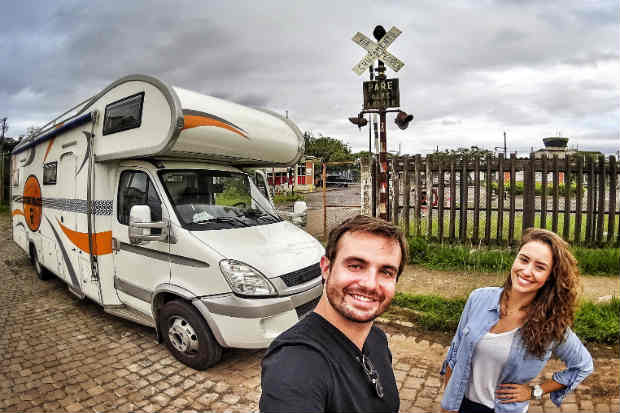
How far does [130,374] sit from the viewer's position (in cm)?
388

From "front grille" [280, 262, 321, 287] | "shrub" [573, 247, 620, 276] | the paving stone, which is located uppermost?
"front grille" [280, 262, 321, 287]

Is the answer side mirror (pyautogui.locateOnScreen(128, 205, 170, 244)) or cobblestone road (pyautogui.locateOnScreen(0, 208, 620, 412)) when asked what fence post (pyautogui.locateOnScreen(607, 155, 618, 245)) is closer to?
cobblestone road (pyautogui.locateOnScreen(0, 208, 620, 412))

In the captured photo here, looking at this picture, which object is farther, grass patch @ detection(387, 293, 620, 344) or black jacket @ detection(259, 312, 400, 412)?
grass patch @ detection(387, 293, 620, 344)

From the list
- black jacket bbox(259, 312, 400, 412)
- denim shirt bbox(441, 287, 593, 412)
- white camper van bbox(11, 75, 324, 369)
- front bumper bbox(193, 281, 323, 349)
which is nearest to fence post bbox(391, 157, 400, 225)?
white camper van bbox(11, 75, 324, 369)

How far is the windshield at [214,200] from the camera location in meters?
4.13

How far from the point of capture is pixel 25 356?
4.31 metres

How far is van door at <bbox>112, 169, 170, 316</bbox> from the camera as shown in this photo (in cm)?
412

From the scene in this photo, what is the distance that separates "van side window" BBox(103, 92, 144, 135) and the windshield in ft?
2.33

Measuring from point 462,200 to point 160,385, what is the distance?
6.76 metres

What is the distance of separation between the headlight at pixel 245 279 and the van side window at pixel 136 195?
1.11m

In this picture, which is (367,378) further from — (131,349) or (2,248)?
(2,248)

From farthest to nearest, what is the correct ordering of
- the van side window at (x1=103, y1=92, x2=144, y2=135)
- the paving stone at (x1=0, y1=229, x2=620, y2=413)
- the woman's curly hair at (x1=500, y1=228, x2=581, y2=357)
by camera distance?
the van side window at (x1=103, y1=92, x2=144, y2=135) < the paving stone at (x1=0, y1=229, x2=620, y2=413) < the woman's curly hair at (x1=500, y1=228, x2=581, y2=357)

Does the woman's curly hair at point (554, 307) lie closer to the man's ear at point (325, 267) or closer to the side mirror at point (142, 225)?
the man's ear at point (325, 267)

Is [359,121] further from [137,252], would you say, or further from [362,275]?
[362,275]
